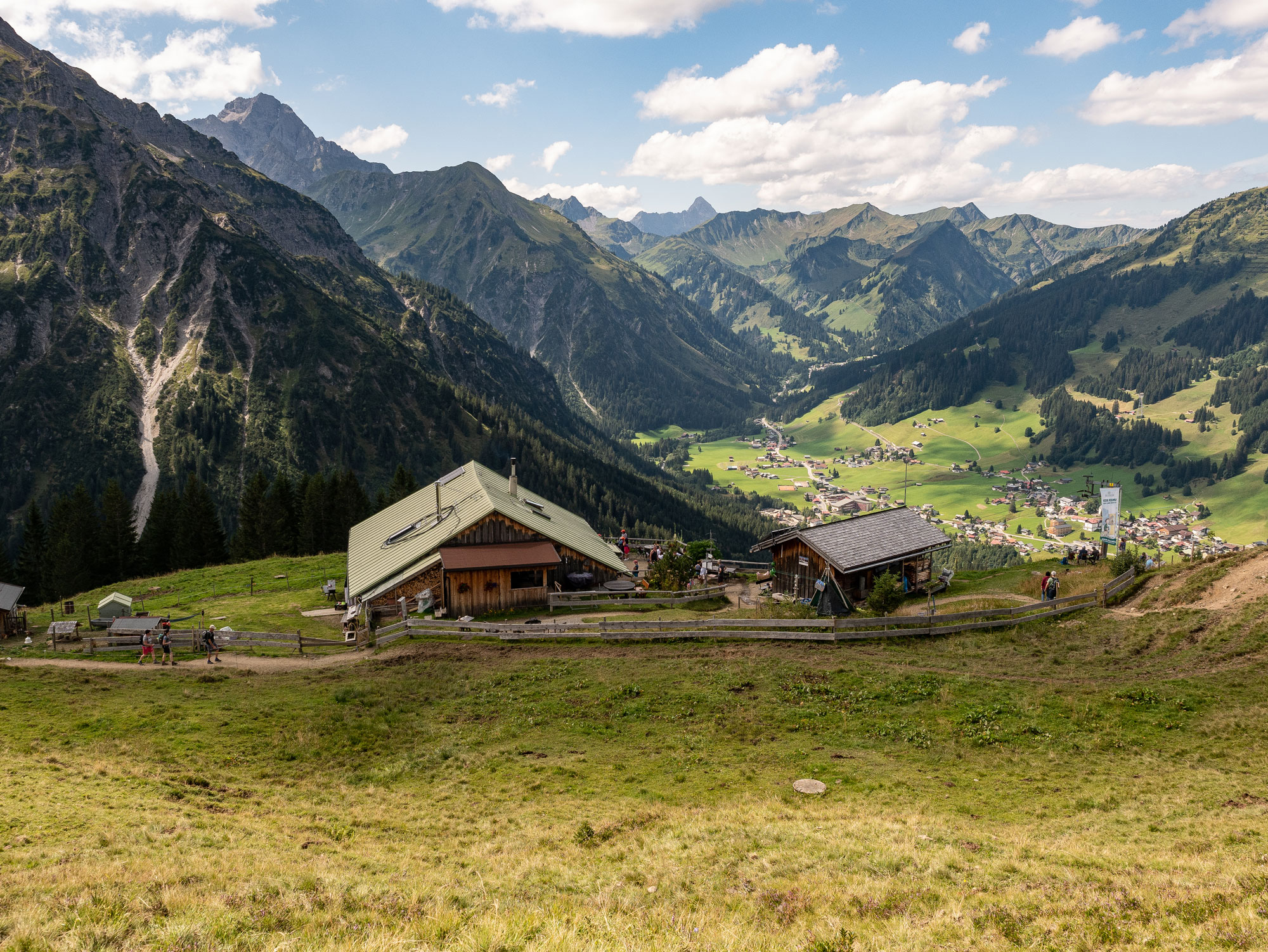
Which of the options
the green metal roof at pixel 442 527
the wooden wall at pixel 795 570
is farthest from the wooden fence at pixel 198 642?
the wooden wall at pixel 795 570

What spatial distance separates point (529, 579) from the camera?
2111 inches

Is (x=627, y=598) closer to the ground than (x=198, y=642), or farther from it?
closer to the ground

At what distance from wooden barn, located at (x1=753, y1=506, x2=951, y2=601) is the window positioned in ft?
63.7

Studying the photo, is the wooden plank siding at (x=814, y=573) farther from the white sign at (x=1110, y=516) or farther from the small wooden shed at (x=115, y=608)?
the small wooden shed at (x=115, y=608)

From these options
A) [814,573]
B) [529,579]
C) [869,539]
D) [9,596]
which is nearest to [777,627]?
[814,573]

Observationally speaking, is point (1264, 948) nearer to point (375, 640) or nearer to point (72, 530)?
point (375, 640)

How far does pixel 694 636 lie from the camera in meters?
42.6

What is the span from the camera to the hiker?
1572 inches

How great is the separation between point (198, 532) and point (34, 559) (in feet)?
70.1

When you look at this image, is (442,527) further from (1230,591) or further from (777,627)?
(1230,591)

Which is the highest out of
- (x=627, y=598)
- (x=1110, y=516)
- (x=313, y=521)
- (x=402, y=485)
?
(x=402, y=485)

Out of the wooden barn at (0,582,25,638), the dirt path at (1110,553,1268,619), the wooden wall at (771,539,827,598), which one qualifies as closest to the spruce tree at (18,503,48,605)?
the wooden barn at (0,582,25,638)

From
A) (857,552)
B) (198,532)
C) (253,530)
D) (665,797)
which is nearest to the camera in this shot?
(665,797)

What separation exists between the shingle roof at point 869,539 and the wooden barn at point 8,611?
59408mm
